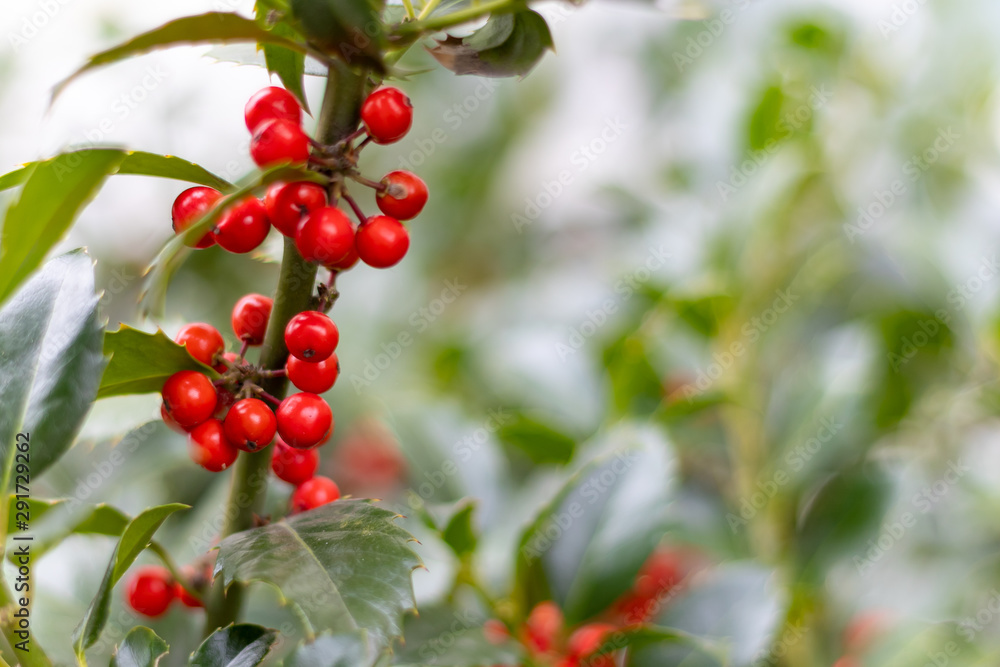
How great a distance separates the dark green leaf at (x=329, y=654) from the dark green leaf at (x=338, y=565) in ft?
0.24

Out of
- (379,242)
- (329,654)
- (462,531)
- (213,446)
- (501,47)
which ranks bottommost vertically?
(462,531)

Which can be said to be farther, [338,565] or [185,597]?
[185,597]

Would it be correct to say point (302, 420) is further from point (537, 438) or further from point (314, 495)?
point (537, 438)

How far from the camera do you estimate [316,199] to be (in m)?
0.46

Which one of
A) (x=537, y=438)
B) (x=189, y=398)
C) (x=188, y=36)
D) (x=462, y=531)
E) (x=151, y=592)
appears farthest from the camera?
(x=537, y=438)

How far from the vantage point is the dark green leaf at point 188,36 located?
0.37 m

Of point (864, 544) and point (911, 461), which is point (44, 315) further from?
point (911, 461)

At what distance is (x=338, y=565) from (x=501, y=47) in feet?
1.04

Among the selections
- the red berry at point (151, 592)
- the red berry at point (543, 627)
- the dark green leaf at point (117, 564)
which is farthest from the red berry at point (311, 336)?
the red berry at point (543, 627)

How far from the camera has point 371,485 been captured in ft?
5.29

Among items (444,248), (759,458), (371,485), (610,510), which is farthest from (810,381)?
(444,248)

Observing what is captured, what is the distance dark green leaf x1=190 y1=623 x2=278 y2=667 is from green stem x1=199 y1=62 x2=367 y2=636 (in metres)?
0.04

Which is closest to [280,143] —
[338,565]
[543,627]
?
[338,565]

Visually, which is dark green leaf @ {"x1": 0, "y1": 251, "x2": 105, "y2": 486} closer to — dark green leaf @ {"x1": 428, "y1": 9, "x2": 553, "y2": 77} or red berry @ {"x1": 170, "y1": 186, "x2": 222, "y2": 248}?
red berry @ {"x1": 170, "y1": 186, "x2": 222, "y2": 248}
